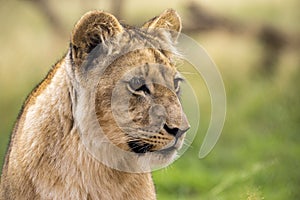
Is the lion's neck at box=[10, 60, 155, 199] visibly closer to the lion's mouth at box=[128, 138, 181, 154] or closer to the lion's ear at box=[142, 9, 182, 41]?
the lion's mouth at box=[128, 138, 181, 154]

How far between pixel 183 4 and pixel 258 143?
8.62 feet

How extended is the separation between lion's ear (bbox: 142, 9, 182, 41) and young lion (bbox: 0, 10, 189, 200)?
0.15 metres

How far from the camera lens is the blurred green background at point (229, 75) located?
8.13 meters

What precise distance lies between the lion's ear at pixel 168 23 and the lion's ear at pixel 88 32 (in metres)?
0.38

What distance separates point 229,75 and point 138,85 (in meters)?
6.70

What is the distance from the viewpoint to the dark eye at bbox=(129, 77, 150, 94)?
430cm

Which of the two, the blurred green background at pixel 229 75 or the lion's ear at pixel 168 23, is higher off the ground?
the blurred green background at pixel 229 75

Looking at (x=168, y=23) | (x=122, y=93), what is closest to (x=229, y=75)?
(x=168, y=23)

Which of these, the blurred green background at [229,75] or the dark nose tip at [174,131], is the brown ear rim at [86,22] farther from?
the blurred green background at [229,75]

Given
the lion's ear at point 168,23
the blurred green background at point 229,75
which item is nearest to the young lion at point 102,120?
the lion's ear at point 168,23

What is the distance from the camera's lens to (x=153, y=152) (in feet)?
14.3

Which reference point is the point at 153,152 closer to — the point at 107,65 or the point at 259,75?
the point at 107,65

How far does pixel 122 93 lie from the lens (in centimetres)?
435

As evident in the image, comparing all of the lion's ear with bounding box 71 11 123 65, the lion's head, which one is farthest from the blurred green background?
the lion's ear with bounding box 71 11 123 65
